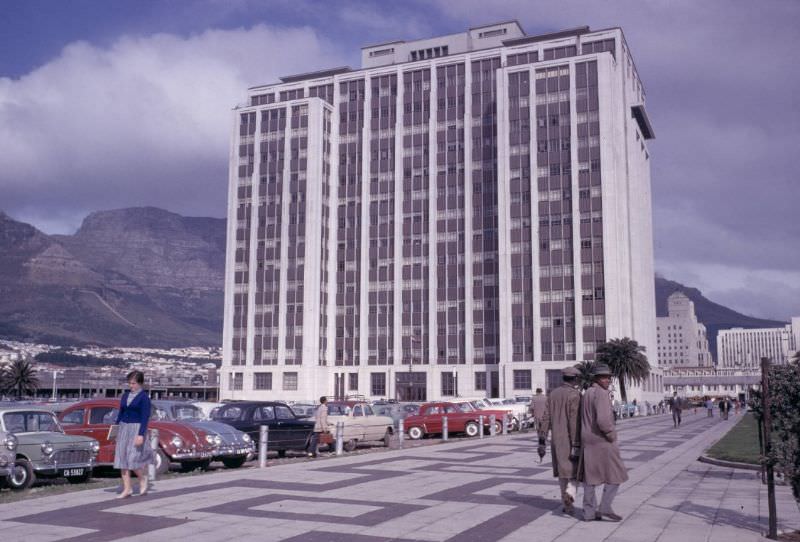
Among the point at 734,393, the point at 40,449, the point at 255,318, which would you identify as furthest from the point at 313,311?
the point at 734,393

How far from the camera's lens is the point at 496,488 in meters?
13.9

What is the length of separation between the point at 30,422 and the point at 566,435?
11021 millimetres

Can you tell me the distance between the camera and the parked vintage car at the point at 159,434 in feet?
55.3

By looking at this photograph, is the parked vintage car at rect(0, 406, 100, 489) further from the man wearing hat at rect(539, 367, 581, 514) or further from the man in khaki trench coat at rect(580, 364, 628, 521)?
the man in khaki trench coat at rect(580, 364, 628, 521)

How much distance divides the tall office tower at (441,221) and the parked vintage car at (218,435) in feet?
223

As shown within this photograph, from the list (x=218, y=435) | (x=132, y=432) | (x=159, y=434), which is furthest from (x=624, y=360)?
(x=132, y=432)

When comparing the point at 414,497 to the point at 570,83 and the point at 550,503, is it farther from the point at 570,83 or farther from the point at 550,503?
the point at 570,83

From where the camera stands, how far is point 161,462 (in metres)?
16.6

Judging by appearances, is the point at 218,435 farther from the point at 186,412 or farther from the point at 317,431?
the point at 317,431

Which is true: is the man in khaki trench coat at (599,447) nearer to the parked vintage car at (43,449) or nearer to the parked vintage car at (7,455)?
the parked vintage car at (43,449)

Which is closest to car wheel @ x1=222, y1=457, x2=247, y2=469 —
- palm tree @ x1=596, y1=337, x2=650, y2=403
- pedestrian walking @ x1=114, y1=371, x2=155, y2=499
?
pedestrian walking @ x1=114, y1=371, x2=155, y2=499

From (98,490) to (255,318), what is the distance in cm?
8654

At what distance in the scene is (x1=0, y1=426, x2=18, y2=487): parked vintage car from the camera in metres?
14.1

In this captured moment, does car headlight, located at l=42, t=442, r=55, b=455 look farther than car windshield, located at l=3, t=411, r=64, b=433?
No
